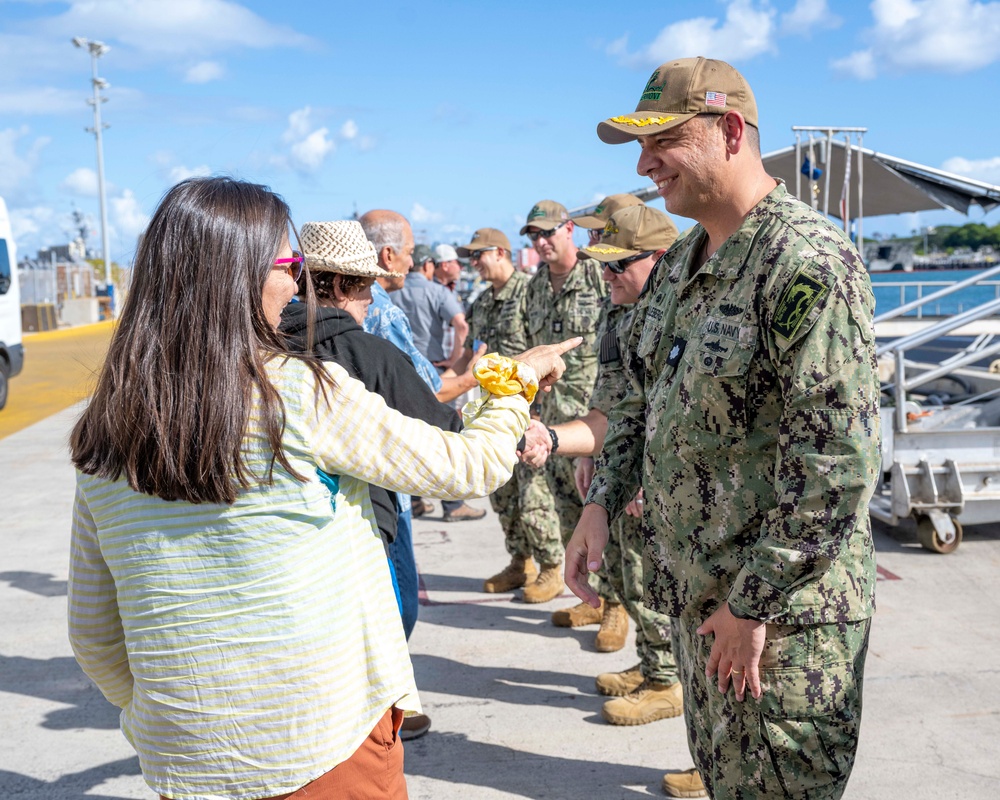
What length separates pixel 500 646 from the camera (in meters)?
4.78

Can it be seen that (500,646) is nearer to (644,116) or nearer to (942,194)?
(644,116)

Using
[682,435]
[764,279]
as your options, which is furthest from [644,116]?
[682,435]

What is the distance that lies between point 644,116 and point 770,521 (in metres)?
0.91

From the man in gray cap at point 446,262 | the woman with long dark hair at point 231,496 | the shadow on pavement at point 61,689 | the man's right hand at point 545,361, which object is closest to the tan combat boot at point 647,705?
the man's right hand at point 545,361

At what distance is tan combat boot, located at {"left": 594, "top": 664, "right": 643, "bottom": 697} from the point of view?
4059mm

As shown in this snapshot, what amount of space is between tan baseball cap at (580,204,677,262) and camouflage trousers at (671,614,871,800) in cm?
202

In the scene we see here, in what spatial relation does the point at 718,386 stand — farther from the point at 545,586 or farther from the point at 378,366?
the point at 545,586

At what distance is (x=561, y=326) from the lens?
5312mm

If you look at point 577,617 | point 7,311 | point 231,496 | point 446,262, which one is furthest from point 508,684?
point 7,311

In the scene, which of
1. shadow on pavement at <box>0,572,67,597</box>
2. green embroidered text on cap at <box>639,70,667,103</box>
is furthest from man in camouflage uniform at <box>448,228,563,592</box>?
green embroidered text on cap at <box>639,70,667,103</box>

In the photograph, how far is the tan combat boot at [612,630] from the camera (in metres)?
4.58

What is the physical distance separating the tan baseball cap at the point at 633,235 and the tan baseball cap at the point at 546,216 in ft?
5.10

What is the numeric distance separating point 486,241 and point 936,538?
138 inches

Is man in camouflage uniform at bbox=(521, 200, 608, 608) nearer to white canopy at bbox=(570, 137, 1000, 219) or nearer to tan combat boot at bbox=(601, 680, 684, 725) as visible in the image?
tan combat boot at bbox=(601, 680, 684, 725)
